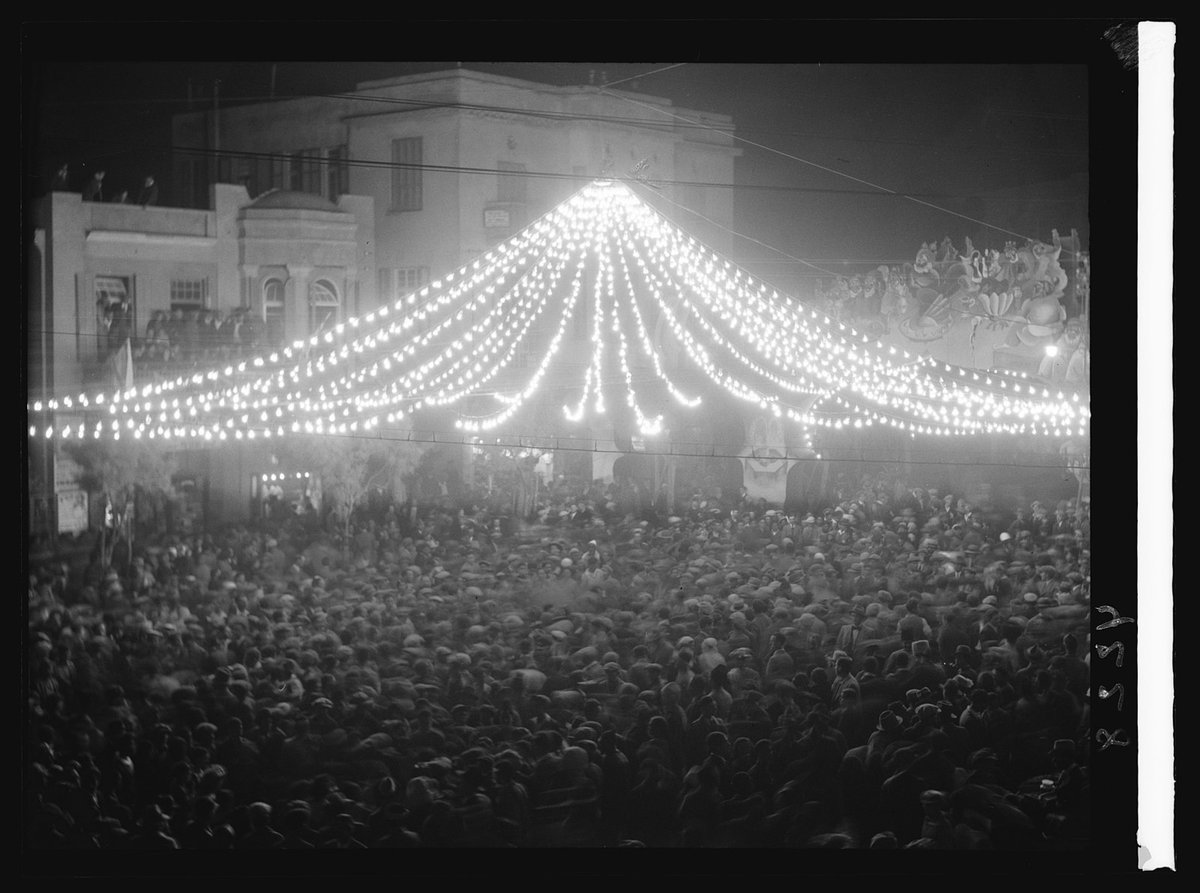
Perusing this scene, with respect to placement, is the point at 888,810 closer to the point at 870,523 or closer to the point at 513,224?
the point at 870,523

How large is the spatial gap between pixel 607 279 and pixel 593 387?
0.39 meters

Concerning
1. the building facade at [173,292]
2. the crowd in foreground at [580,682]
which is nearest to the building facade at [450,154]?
the building facade at [173,292]

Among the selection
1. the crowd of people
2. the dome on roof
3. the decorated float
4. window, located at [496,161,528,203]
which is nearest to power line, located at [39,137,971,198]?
window, located at [496,161,528,203]

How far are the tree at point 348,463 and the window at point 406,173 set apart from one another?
2.69 feet

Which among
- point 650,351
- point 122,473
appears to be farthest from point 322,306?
point 650,351

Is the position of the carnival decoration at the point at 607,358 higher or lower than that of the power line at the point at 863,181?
lower

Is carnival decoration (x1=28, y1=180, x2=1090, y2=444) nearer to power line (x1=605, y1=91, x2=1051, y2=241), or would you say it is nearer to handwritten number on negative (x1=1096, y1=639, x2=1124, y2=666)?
power line (x1=605, y1=91, x2=1051, y2=241)

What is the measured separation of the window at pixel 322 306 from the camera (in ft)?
13.0

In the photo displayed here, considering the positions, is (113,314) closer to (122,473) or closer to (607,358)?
(122,473)

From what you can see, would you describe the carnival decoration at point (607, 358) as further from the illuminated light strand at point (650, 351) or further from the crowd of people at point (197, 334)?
the crowd of people at point (197, 334)

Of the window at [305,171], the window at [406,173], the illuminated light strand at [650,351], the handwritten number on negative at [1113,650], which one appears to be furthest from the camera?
the illuminated light strand at [650,351]

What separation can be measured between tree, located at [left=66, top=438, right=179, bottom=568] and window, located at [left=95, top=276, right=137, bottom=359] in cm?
31

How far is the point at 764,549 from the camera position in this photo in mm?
4113

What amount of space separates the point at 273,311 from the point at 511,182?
906mm
